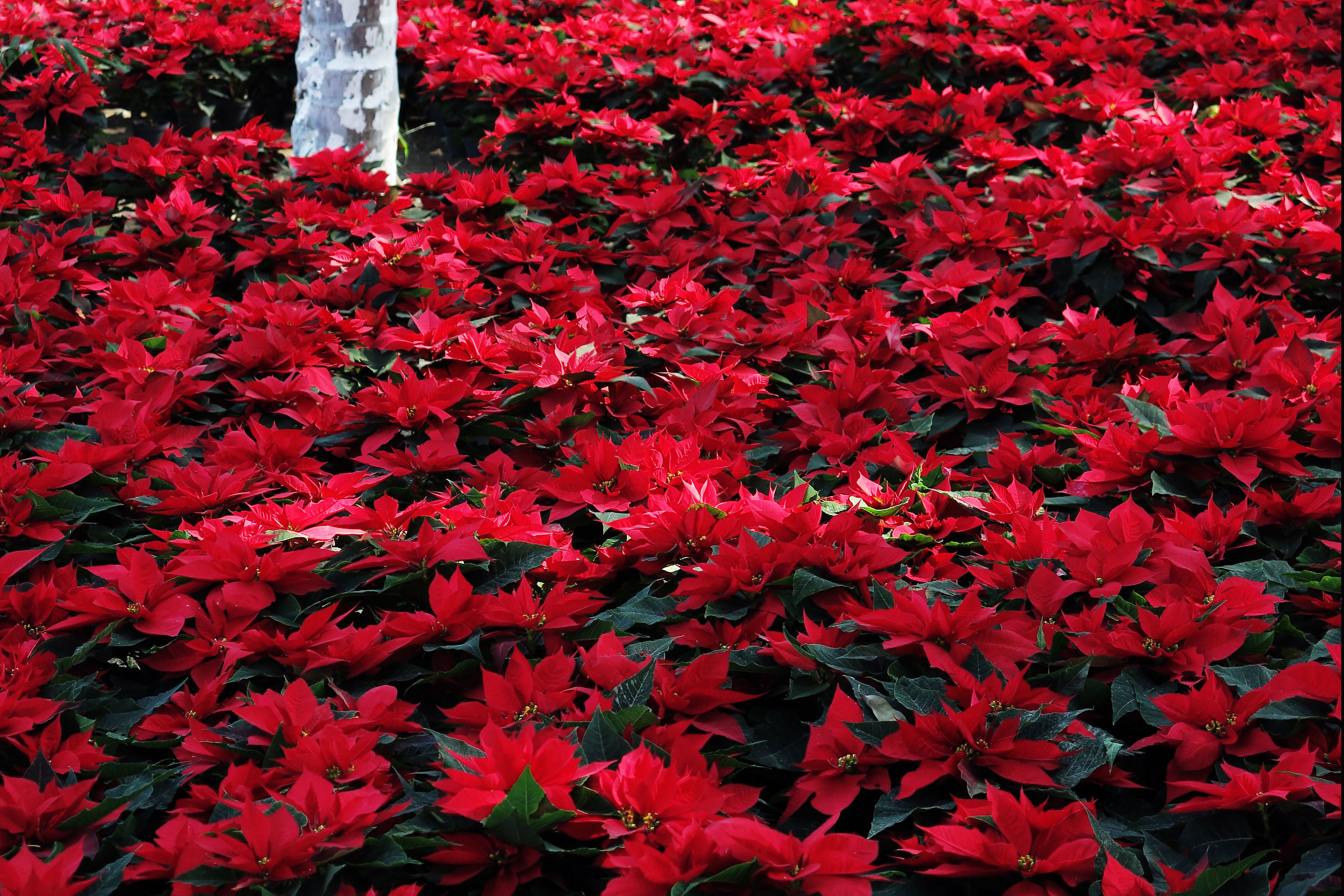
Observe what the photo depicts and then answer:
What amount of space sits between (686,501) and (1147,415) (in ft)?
3.37

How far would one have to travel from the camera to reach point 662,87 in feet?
14.5

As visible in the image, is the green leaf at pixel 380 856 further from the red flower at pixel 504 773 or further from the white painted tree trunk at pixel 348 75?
the white painted tree trunk at pixel 348 75

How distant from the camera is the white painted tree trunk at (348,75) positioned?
4117mm

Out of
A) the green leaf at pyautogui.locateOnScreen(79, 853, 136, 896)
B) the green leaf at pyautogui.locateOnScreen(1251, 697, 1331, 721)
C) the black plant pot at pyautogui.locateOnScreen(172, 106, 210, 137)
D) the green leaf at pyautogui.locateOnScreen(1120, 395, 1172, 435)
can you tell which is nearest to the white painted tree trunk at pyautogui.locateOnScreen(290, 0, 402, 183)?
the black plant pot at pyautogui.locateOnScreen(172, 106, 210, 137)

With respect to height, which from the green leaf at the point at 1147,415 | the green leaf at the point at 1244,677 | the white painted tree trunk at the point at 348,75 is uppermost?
the white painted tree trunk at the point at 348,75

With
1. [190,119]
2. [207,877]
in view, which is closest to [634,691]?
[207,877]

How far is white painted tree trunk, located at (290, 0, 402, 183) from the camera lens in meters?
4.12

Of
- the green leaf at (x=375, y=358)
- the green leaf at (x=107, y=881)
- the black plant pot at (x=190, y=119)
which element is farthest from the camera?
the black plant pot at (x=190, y=119)

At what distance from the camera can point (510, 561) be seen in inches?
73.7

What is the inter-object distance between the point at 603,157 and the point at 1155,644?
3.04 metres

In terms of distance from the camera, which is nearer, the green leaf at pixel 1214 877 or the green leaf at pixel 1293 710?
the green leaf at pixel 1214 877

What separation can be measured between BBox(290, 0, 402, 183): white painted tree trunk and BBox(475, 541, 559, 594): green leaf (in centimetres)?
267

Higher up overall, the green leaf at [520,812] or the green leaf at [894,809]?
the green leaf at [520,812]

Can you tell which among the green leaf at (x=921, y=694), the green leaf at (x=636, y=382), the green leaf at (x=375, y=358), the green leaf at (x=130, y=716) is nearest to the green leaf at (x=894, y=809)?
the green leaf at (x=921, y=694)
